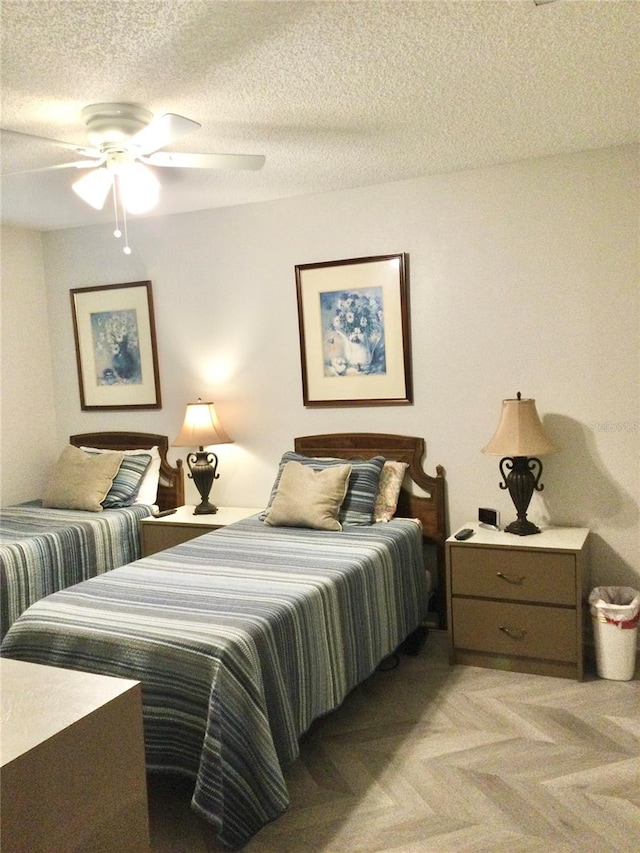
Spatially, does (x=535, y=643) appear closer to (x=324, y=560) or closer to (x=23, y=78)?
(x=324, y=560)

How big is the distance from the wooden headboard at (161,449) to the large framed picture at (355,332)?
1.02 metres

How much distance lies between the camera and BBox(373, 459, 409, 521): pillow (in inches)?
146

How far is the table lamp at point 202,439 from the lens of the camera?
13.7ft

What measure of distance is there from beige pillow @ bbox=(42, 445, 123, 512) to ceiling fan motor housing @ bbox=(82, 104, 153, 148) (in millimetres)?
2136

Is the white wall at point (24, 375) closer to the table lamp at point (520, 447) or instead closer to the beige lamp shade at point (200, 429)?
the beige lamp shade at point (200, 429)

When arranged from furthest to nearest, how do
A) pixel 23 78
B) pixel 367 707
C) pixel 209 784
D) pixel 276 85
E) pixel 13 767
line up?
pixel 367 707, pixel 276 85, pixel 23 78, pixel 209 784, pixel 13 767

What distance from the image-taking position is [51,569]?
371 centimetres

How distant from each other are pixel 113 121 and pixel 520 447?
2.15m

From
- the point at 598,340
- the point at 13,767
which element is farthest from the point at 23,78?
the point at 598,340

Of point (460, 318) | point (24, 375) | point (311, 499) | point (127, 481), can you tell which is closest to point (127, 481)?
point (127, 481)

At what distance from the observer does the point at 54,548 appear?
3738 mm

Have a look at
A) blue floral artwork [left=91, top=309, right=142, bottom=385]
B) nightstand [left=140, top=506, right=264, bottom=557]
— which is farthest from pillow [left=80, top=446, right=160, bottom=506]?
blue floral artwork [left=91, top=309, right=142, bottom=385]

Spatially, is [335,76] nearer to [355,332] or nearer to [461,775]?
[355,332]

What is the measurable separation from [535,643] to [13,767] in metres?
2.60
